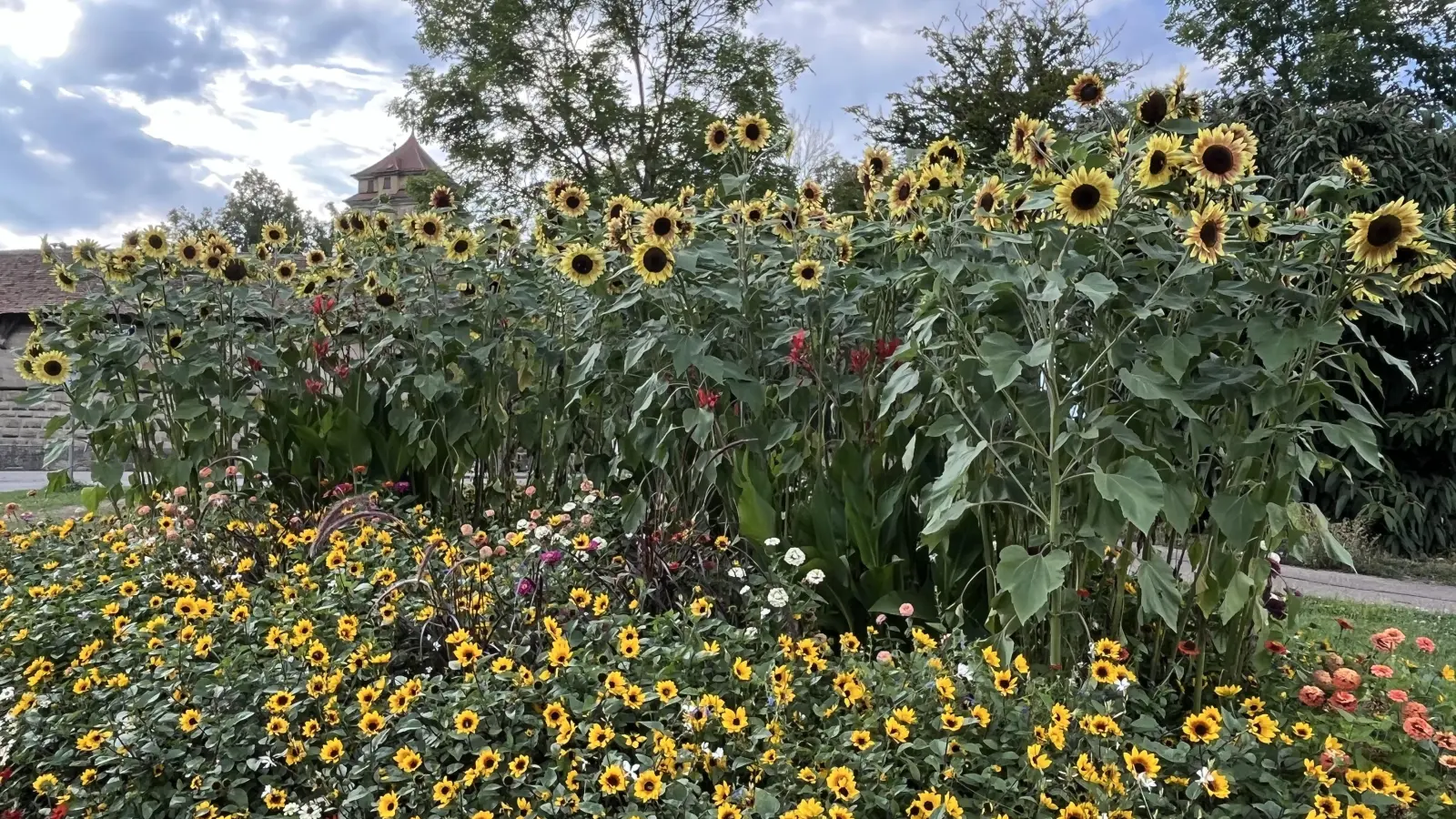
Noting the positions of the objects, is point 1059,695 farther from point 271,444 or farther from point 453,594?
point 271,444

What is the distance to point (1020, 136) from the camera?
215 centimetres

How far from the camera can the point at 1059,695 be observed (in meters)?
1.73

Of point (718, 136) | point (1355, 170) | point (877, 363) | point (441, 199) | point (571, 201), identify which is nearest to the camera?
point (1355, 170)

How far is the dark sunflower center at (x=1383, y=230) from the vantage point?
5.36 ft

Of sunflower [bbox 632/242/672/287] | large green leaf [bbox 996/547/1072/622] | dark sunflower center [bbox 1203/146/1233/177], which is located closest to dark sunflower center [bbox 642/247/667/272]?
sunflower [bbox 632/242/672/287]

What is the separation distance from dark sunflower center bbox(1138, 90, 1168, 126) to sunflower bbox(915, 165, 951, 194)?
46 cm

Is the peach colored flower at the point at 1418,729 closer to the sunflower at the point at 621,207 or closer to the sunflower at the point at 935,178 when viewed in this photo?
the sunflower at the point at 935,178

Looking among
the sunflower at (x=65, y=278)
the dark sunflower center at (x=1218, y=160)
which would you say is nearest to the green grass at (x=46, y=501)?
the sunflower at (x=65, y=278)

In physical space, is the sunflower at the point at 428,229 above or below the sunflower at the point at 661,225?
above

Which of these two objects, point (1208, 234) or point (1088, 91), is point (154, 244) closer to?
point (1088, 91)

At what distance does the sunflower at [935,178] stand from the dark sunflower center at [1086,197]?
19.6 inches

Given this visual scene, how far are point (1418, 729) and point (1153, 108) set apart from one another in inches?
50.5

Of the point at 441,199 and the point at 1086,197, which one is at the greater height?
the point at 441,199

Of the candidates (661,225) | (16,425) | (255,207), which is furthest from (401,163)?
(661,225)
